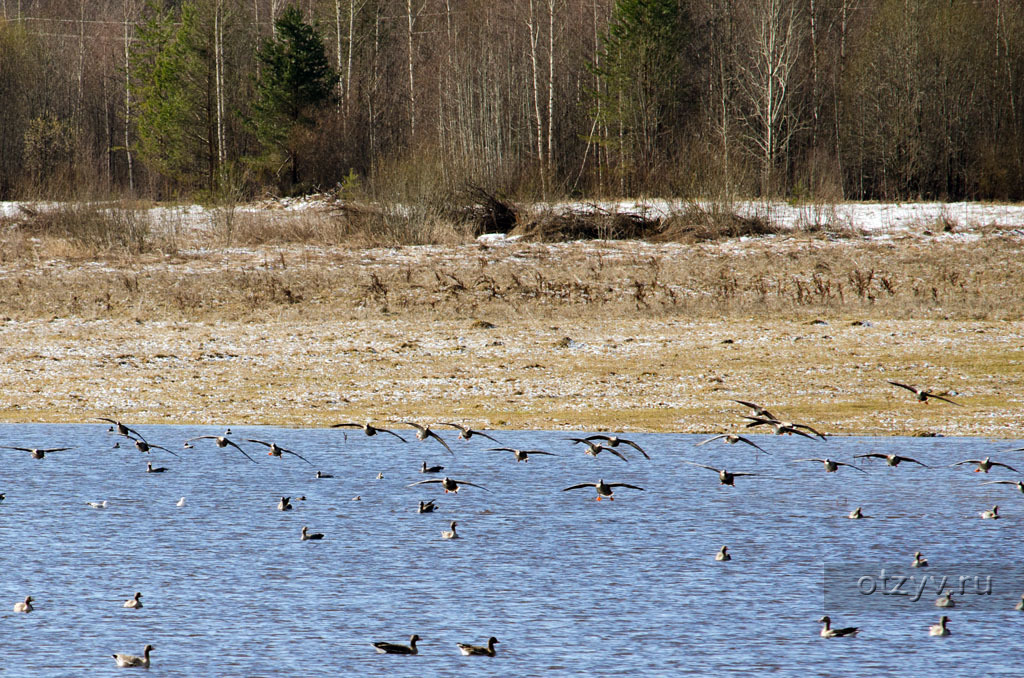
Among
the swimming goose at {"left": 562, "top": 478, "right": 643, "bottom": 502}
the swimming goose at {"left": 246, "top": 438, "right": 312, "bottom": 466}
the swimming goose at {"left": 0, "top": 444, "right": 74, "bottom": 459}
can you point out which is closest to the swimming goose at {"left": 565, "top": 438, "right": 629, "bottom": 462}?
the swimming goose at {"left": 562, "top": 478, "right": 643, "bottom": 502}

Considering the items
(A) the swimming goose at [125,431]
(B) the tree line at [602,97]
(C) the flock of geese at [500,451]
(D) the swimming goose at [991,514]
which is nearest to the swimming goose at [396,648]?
(C) the flock of geese at [500,451]

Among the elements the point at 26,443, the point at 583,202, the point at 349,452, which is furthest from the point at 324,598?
the point at 583,202

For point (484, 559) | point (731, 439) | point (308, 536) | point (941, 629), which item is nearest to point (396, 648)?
point (484, 559)

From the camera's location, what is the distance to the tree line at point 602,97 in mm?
48250

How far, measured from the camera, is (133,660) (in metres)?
5.53

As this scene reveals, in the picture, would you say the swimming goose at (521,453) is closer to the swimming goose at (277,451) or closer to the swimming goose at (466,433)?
the swimming goose at (466,433)

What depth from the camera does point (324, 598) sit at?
677cm

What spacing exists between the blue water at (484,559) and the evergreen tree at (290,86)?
39.9 metres

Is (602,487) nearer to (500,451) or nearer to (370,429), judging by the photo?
(500,451)

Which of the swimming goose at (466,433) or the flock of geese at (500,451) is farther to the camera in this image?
the swimming goose at (466,433)

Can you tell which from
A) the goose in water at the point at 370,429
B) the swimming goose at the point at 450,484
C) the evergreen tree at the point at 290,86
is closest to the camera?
the swimming goose at the point at 450,484

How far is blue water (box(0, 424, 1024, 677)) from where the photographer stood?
578 cm

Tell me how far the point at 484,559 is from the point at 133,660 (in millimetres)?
2670

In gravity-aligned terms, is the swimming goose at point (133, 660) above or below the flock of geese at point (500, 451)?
above
